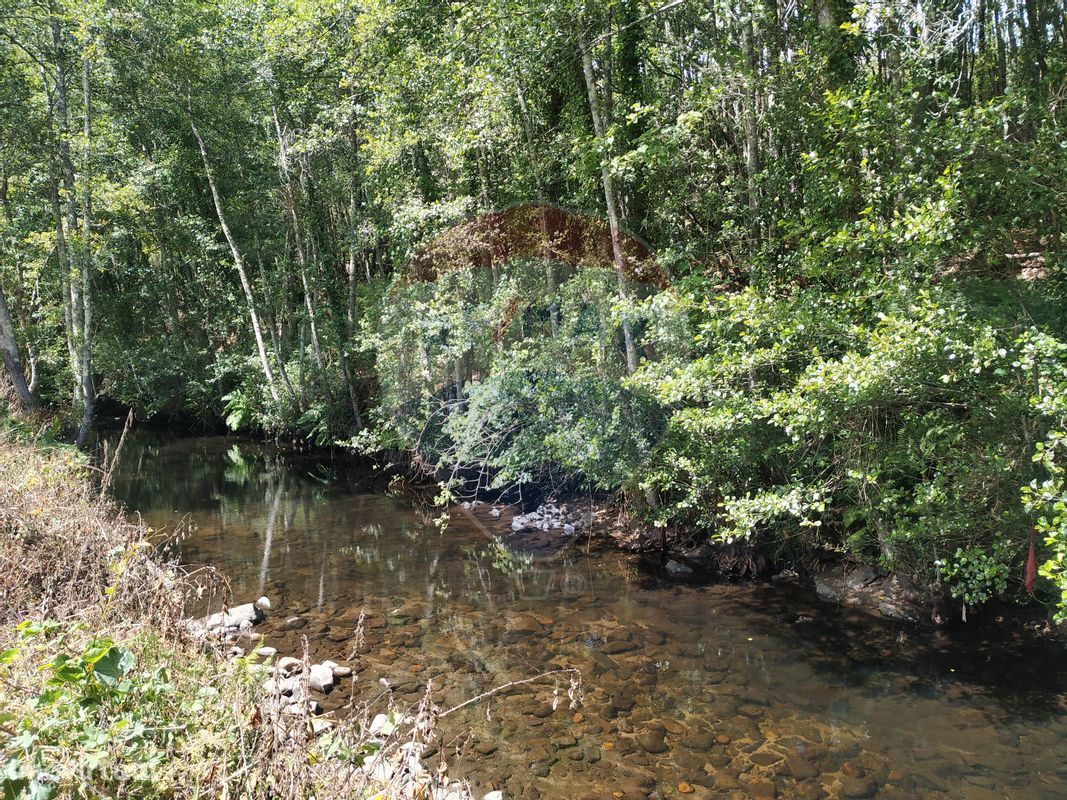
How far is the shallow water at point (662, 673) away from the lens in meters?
5.43

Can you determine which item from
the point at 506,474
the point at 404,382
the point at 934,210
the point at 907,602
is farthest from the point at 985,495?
the point at 404,382

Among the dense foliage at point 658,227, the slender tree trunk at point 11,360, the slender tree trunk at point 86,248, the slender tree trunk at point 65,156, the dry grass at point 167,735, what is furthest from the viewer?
the slender tree trunk at point 11,360

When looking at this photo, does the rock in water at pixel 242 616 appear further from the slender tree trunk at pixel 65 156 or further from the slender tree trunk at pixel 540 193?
the slender tree trunk at pixel 65 156

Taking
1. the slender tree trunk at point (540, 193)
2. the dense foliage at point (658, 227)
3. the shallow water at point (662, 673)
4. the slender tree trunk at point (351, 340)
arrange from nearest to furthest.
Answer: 1. the shallow water at point (662, 673)
2. the dense foliage at point (658, 227)
3. the slender tree trunk at point (540, 193)
4. the slender tree trunk at point (351, 340)

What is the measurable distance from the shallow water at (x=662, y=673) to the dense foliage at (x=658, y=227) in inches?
42.1

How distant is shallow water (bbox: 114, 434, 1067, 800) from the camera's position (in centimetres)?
543

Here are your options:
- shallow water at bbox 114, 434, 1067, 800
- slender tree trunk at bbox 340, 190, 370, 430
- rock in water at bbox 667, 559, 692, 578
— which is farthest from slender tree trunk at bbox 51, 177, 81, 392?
rock in water at bbox 667, 559, 692, 578

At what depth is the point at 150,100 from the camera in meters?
19.2

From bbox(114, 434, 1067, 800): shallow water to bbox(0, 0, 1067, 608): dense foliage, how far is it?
1070mm

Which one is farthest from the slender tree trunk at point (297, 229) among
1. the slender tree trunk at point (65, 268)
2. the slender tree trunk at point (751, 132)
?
the slender tree trunk at point (751, 132)

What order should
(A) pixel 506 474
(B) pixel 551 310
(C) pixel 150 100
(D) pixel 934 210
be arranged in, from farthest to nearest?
(C) pixel 150 100, (B) pixel 551 310, (A) pixel 506 474, (D) pixel 934 210

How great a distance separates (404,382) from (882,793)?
1310 cm

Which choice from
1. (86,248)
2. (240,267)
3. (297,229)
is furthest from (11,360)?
(297,229)

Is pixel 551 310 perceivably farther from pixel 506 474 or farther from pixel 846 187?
pixel 846 187
